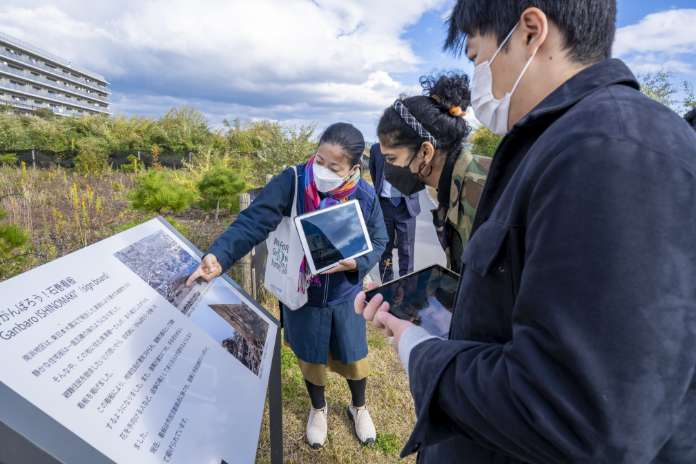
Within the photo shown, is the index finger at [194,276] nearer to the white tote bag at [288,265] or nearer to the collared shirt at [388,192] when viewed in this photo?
the white tote bag at [288,265]

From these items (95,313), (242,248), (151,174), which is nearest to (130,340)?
(95,313)

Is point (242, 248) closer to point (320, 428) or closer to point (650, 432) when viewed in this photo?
point (320, 428)

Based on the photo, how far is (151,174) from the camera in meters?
5.55

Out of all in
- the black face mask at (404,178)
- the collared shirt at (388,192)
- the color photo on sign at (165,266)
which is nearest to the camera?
the color photo on sign at (165,266)

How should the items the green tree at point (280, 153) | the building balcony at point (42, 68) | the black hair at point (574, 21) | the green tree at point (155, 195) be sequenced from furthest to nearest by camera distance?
the building balcony at point (42, 68) → the green tree at point (280, 153) → the green tree at point (155, 195) → the black hair at point (574, 21)

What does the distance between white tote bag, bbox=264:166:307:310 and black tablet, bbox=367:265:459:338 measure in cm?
103

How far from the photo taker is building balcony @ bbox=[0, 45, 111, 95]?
5756 centimetres

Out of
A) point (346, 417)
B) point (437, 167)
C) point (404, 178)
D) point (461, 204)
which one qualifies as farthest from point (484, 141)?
point (461, 204)

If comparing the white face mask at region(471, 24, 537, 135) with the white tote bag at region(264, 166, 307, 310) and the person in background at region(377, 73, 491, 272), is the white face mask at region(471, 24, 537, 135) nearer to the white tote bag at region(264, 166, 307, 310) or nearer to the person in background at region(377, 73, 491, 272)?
the person in background at region(377, 73, 491, 272)

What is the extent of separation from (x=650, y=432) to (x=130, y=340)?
114cm

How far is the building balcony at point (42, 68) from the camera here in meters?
57.6

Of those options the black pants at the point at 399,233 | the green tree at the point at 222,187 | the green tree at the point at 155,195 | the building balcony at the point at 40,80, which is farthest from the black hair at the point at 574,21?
the building balcony at the point at 40,80

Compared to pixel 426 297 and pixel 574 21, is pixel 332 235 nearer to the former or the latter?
pixel 426 297

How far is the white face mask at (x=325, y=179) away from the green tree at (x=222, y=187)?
426 centimetres
